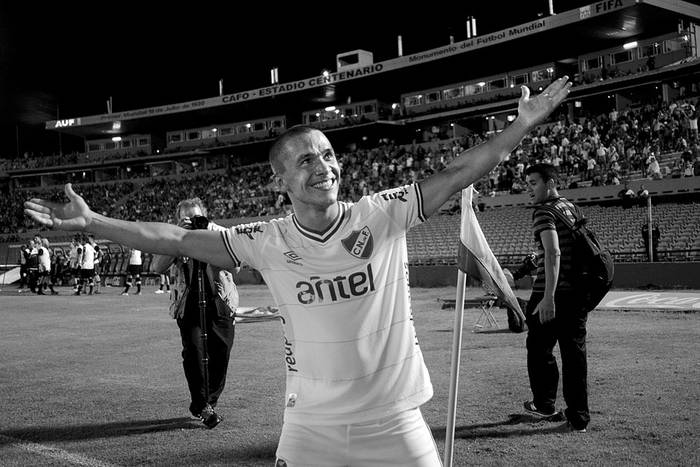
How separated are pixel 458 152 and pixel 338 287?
125 ft

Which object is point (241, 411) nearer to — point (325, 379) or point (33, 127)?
point (325, 379)

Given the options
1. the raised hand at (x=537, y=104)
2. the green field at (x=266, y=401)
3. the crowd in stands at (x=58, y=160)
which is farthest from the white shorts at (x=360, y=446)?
the crowd in stands at (x=58, y=160)

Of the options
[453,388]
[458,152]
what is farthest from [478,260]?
[458,152]

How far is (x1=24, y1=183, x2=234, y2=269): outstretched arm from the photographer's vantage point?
8.43 ft

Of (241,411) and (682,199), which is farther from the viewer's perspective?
(682,199)

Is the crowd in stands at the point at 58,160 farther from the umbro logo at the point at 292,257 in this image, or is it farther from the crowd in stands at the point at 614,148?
the umbro logo at the point at 292,257

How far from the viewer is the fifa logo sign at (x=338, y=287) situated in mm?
2643

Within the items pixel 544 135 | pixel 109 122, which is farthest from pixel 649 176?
pixel 109 122

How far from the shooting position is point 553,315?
→ 5.66 m

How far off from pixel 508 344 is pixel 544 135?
27831 millimetres

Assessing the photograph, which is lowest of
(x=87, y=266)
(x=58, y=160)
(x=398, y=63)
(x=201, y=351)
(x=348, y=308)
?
(x=201, y=351)

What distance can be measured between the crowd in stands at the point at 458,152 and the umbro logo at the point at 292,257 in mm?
27102

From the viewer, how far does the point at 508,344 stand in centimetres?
1047

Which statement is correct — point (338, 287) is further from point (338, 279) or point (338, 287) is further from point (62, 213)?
point (62, 213)
